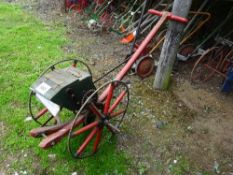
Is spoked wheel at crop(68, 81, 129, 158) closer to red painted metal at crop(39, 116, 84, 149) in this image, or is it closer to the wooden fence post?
red painted metal at crop(39, 116, 84, 149)

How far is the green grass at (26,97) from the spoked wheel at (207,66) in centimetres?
242

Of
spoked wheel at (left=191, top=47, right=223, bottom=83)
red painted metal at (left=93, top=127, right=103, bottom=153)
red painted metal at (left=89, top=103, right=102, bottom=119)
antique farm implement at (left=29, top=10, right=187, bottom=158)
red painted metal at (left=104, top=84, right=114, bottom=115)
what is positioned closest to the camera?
antique farm implement at (left=29, top=10, right=187, bottom=158)

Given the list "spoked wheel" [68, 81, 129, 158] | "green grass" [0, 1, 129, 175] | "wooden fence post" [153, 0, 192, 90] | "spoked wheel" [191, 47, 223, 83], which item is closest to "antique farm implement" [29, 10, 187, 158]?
"spoked wheel" [68, 81, 129, 158]

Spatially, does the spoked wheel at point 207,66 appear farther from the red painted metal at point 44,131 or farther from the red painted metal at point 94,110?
the red painted metal at point 44,131

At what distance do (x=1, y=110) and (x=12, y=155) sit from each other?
88 centimetres

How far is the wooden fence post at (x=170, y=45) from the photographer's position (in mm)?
4047

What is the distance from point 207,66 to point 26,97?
3.17 meters

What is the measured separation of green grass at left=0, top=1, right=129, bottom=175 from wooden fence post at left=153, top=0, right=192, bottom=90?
154cm

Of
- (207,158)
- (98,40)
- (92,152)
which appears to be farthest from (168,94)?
(98,40)

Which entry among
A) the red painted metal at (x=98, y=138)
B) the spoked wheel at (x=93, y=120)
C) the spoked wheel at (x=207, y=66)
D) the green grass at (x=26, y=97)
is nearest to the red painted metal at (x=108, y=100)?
the spoked wheel at (x=93, y=120)

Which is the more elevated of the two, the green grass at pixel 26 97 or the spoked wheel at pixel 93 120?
the spoked wheel at pixel 93 120

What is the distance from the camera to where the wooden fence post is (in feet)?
13.3

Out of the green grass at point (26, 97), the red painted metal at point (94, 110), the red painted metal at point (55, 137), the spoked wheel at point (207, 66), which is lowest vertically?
the green grass at point (26, 97)

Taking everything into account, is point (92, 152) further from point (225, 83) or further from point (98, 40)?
point (98, 40)
